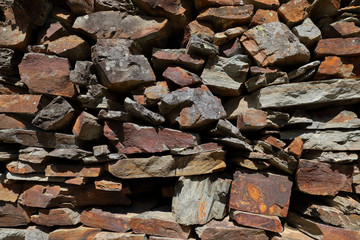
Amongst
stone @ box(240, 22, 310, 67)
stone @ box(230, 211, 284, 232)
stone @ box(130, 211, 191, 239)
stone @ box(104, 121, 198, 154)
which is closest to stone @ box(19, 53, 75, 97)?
stone @ box(104, 121, 198, 154)

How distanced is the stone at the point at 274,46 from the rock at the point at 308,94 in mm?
305

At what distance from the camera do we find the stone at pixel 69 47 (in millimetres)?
2709

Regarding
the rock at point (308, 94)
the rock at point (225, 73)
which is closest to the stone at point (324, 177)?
the rock at point (308, 94)

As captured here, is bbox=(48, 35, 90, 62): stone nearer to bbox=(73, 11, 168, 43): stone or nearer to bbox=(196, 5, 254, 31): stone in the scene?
bbox=(73, 11, 168, 43): stone

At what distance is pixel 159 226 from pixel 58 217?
1368 mm

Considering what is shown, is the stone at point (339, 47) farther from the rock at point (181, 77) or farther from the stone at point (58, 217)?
the stone at point (58, 217)

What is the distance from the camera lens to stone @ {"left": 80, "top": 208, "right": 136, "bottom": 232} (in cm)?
271

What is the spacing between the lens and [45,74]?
8.71 feet

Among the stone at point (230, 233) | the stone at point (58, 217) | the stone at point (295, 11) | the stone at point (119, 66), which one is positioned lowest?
the stone at point (58, 217)

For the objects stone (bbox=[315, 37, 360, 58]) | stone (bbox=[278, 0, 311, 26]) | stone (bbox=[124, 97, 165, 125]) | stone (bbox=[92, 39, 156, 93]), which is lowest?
stone (bbox=[124, 97, 165, 125])

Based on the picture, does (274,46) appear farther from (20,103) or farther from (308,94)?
(20,103)

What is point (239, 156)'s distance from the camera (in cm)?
273

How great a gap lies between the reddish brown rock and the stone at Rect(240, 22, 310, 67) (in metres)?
1.39

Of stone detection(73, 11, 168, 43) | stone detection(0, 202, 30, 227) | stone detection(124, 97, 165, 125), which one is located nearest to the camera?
stone detection(124, 97, 165, 125)
